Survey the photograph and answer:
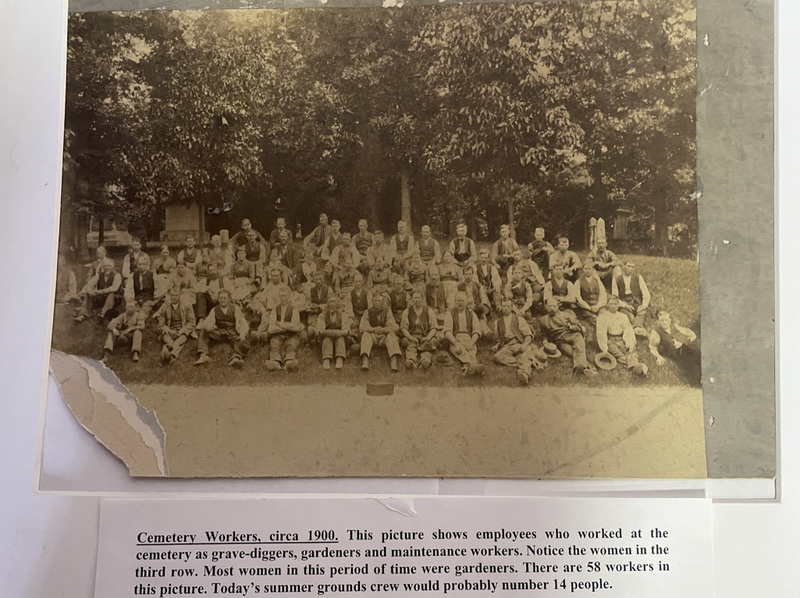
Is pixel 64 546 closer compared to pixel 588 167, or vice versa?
pixel 64 546

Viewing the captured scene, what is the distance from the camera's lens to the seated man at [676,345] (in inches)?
92.7

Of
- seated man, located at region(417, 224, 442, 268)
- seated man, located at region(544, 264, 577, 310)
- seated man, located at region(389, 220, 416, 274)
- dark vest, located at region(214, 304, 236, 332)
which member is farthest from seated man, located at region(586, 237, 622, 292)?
dark vest, located at region(214, 304, 236, 332)

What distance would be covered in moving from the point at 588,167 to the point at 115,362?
2.27 metres

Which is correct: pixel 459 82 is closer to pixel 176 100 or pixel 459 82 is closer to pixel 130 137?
pixel 176 100

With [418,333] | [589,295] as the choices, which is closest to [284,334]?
[418,333]

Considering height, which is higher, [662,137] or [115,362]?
[662,137]

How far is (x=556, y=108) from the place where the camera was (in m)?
2.45

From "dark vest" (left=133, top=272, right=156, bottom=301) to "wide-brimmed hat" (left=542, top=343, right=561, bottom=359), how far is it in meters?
1.76

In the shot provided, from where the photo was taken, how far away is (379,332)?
7.88ft

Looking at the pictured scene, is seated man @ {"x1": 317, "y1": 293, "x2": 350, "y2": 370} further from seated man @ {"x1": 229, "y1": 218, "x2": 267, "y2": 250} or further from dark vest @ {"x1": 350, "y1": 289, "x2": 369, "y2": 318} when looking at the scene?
seated man @ {"x1": 229, "y1": 218, "x2": 267, "y2": 250}

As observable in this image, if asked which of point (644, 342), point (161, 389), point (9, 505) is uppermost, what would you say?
point (644, 342)

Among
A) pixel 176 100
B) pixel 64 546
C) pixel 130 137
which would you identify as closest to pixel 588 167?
pixel 176 100

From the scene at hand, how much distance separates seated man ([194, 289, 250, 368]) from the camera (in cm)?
241

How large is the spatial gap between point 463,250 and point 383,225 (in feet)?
1.24
